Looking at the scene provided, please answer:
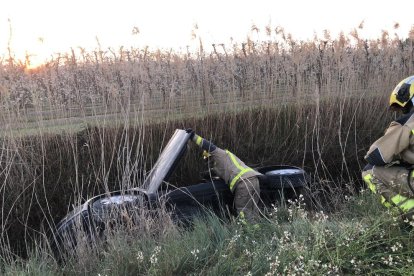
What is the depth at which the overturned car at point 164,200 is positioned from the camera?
3.85 metres

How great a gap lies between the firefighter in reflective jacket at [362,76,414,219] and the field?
0.18 meters

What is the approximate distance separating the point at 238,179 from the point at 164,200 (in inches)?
29.9

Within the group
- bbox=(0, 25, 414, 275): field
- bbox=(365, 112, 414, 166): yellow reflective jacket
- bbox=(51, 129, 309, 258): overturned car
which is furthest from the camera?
bbox=(51, 129, 309, 258): overturned car

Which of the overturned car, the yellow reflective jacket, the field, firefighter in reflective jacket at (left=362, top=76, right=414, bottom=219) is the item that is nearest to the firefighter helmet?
firefighter in reflective jacket at (left=362, top=76, right=414, bottom=219)

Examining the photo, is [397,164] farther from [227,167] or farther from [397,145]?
[227,167]

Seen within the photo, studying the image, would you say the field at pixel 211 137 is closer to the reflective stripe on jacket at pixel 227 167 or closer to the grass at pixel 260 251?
the grass at pixel 260 251

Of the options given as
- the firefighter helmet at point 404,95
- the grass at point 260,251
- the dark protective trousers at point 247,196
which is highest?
the firefighter helmet at point 404,95

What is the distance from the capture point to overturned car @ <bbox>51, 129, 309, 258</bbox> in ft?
12.6

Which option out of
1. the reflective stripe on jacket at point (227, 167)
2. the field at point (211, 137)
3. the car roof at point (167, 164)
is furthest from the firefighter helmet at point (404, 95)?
the car roof at point (167, 164)

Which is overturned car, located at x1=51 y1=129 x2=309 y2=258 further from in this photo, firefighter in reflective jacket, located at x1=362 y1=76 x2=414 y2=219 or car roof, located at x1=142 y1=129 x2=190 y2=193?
firefighter in reflective jacket, located at x1=362 y1=76 x2=414 y2=219

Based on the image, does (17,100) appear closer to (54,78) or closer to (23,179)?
(54,78)

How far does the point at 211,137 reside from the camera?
251 inches

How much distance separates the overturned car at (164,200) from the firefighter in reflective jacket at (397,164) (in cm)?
98

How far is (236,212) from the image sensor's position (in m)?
4.45
